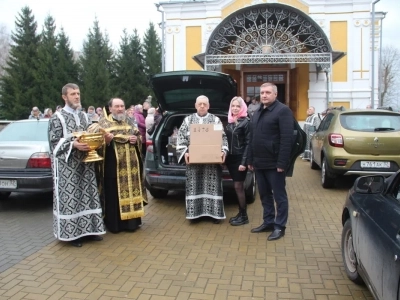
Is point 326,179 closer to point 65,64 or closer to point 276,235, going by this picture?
point 276,235

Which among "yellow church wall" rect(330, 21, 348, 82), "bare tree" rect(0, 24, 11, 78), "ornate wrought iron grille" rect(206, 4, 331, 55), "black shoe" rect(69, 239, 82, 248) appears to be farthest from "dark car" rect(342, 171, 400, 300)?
"bare tree" rect(0, 24, 11, 78)

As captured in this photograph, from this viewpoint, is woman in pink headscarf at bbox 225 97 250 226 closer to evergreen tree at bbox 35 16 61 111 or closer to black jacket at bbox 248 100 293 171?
black jacket at bbox 248 100 293 171

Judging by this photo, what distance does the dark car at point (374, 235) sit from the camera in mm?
2562

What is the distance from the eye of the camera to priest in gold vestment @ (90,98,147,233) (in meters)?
5.36

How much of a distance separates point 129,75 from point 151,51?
12.8 feet

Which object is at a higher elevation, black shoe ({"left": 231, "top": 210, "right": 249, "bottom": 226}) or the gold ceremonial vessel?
the gold ceremonial vessel

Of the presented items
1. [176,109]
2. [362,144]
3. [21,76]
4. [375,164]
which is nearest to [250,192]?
[176,109]

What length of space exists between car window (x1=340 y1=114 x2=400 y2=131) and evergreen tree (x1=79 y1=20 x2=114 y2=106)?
2801cm

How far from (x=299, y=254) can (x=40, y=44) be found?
1339 inches

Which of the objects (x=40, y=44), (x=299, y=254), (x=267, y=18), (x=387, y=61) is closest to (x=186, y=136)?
(x=299, y=254)

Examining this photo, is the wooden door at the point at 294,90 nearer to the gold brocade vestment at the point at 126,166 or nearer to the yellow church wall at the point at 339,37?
the yellow church wall at the point at 339,37

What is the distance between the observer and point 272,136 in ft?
16.5

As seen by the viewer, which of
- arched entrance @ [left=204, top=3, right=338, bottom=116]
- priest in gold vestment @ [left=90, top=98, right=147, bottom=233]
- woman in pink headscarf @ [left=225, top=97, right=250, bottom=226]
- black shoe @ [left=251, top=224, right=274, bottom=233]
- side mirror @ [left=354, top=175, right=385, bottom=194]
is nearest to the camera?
side mirror @ [left=354, top=175, right=385, bottom=194]

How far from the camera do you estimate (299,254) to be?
4.70 meters
